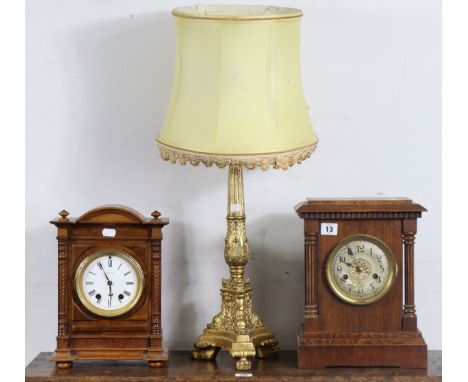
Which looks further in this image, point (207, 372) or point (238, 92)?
point (207, 372)

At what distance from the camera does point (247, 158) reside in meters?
3.01

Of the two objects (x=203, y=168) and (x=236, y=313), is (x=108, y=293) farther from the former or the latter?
(x=203, y=168)

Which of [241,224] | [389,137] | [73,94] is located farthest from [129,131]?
[389,137]

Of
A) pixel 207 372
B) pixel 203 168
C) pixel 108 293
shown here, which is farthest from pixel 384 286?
pixel 108 293

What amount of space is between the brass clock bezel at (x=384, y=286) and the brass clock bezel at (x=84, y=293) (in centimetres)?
53

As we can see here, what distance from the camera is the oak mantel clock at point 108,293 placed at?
321 centimetres

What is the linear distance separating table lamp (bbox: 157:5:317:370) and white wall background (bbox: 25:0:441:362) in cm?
31

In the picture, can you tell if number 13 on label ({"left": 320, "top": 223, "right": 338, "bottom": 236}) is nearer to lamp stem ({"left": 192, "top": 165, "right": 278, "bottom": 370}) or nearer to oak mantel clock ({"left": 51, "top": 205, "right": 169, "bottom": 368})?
lamp stem ({"left": 192, "top": 165, "right": 278, "bottom": 370})

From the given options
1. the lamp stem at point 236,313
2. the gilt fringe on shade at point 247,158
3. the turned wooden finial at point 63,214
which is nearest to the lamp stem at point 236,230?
the lamp stem at point 236,313

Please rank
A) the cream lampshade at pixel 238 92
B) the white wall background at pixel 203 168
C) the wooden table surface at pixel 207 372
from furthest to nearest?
the white wall background at pixel 203 168, the wooden table surface at pixel 207 372, the cream lampshade at pixel 238 92

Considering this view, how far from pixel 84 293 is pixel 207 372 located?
1.36 ft

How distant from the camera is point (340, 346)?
318 cm

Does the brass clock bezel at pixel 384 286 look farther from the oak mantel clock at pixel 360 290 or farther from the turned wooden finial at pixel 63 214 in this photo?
the turned wooden finial at pixel 63 214

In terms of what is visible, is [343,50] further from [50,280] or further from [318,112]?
[50,280]
